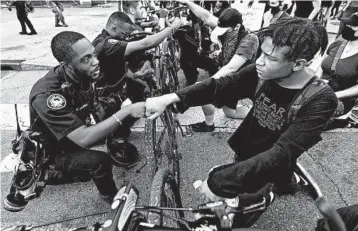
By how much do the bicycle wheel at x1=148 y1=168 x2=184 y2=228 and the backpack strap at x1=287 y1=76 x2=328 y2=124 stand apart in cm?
93

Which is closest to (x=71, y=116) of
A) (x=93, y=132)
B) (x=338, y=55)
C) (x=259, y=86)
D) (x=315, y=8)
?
(x=93, y=132)

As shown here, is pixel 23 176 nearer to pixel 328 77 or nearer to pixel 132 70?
pixel 132 70

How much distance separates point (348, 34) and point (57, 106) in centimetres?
341

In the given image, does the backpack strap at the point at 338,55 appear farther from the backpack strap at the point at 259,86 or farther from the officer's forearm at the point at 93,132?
the officer's forearm at the point at 93,132

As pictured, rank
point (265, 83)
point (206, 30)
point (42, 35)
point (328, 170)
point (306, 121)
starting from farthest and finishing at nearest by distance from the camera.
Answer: point (42, 35) → point (206, 30) → point (328, 170) → point (265, 83) → point (306, 121)

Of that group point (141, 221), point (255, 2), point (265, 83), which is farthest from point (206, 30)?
point (141, 221)

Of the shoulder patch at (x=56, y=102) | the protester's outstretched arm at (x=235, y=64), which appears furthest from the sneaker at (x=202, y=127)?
the shoulder patch at (x=56, y=102)

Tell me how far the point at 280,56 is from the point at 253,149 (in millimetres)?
739

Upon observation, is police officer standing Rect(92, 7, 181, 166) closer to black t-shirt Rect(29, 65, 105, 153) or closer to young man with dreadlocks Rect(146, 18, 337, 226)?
black t-shirt Rect(29, 65, 105, 153)

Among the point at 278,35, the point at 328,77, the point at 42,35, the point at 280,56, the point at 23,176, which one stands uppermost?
the point at 278,35

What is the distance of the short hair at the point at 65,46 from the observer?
2.52 metres

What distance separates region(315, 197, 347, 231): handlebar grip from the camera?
2.98 ft

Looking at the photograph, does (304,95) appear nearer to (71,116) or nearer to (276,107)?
(276,107)

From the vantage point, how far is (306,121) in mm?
1602
